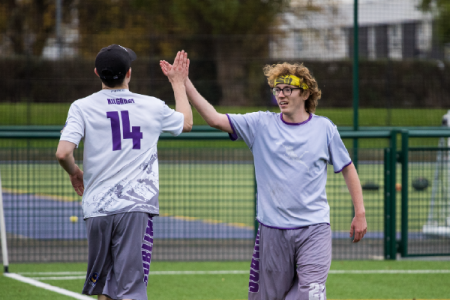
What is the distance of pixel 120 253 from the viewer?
159 inches

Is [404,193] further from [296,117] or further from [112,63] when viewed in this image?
[112,63]

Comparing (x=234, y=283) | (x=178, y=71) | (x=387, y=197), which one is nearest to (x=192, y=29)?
(x=387, y=197)

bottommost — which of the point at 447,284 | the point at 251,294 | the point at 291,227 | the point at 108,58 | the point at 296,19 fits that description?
the point at 447,284

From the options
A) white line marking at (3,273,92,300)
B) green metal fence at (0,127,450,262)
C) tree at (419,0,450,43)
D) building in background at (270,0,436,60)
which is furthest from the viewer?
tree at (419,0,450,43)

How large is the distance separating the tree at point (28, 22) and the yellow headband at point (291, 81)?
10379 mm

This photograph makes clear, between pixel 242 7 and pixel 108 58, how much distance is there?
517 inches

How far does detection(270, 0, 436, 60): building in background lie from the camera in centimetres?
1134

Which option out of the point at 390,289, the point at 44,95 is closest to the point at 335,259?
the point at 390,289

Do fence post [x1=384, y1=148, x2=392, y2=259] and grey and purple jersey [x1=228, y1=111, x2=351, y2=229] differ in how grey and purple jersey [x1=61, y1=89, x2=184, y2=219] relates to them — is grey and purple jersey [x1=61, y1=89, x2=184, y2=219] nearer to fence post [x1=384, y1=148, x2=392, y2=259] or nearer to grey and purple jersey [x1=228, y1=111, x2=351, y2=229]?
grey and purple jersey [x1=228, y1=111, x2=351, y2=229]

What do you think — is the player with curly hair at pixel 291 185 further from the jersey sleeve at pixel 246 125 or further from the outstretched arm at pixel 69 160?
the outstretched arm at pixel 69 160

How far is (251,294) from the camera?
Answer: 4.46m

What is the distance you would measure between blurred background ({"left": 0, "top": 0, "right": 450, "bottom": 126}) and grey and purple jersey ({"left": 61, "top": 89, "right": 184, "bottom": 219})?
7474mm

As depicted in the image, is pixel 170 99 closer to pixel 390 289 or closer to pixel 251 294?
pixel 390 289

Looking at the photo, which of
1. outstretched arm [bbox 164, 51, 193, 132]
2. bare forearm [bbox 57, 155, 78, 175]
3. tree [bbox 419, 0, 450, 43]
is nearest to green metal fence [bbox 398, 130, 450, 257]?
outstretched arm [bbox 164, 51, 193, 132]
